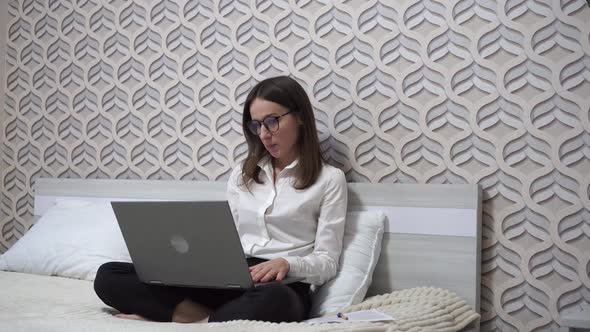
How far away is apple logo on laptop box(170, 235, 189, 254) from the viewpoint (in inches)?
66.1

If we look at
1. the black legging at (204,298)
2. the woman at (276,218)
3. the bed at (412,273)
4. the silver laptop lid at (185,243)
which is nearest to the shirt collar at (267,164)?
the woman at (276,218)

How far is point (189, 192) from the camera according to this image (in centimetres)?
249

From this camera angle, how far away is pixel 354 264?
201 centimetres

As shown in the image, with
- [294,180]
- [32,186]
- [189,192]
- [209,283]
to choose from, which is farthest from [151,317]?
[32,186]

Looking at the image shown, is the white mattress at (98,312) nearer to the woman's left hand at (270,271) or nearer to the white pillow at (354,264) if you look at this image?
the white pillow at (354,264)

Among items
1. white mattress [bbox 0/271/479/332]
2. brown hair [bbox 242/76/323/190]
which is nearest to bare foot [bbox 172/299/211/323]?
white mattress [bbox 0/271/479/332]

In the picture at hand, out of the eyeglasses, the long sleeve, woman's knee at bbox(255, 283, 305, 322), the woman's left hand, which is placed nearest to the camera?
woman's knee at bbox(255, 283, 305, 322)

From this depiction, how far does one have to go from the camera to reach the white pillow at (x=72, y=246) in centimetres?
230

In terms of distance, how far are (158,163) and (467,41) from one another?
4.27 feet

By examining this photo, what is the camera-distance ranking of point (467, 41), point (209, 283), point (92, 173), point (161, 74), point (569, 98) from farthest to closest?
point (92, 173), point (161, 74), point (467, 41), point (569, 98), point (209, 283)

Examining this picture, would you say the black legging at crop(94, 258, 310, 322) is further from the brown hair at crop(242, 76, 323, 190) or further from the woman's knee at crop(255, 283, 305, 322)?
the brown hair at crop(242, 76, 323, 190)

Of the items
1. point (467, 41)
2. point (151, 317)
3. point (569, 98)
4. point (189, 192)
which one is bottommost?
point (151, 317)

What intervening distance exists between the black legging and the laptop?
0.13 ft

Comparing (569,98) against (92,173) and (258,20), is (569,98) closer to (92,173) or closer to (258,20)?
(258,20)
